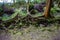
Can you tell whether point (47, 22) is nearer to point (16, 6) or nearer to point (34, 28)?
point (34, 28)

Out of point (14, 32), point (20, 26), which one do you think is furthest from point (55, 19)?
point (14, 32)

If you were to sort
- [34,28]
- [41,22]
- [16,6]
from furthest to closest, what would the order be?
[16,6] < [41,22] < [34,28]

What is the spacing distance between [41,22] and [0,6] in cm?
344

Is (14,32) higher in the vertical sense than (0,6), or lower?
lower

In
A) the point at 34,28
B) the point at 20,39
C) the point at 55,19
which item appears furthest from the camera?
the point at 55,19

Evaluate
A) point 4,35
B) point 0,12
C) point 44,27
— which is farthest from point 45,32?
point 0,12

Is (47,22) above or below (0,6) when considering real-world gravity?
below

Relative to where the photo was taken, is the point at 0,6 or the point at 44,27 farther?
the point at 0,6

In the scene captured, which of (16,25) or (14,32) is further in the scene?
(16,25)

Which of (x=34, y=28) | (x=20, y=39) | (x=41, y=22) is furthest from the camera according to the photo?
(x=41, y=22)

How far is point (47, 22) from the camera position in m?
6.16

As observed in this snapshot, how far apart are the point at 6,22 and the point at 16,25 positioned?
1.64 feet

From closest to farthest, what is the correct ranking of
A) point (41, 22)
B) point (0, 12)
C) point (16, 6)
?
point (41, 22)
point (0, 12)
point (16, 6)

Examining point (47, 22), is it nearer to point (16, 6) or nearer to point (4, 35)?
point (4, 35)
